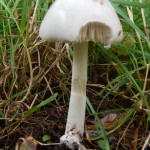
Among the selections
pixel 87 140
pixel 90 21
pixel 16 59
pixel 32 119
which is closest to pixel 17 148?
pixel 32 119

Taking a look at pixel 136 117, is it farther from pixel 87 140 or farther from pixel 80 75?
pixel 80 75

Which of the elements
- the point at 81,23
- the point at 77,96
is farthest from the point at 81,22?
the point at 77,96

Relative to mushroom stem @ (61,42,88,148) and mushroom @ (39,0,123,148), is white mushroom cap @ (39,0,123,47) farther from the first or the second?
mushroom stem @ (61,42,88,148)

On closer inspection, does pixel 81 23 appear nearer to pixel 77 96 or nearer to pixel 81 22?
pixel 81 22

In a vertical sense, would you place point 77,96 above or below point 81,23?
below

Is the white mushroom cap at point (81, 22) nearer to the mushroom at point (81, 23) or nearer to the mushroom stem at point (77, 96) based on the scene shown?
the mushroom at point (81, 23)

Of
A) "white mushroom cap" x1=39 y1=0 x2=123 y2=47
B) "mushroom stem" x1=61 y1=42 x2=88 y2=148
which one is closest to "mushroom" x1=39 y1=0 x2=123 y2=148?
"white mushroom cap" x1=39 y1=0 x2=123 y2=47
